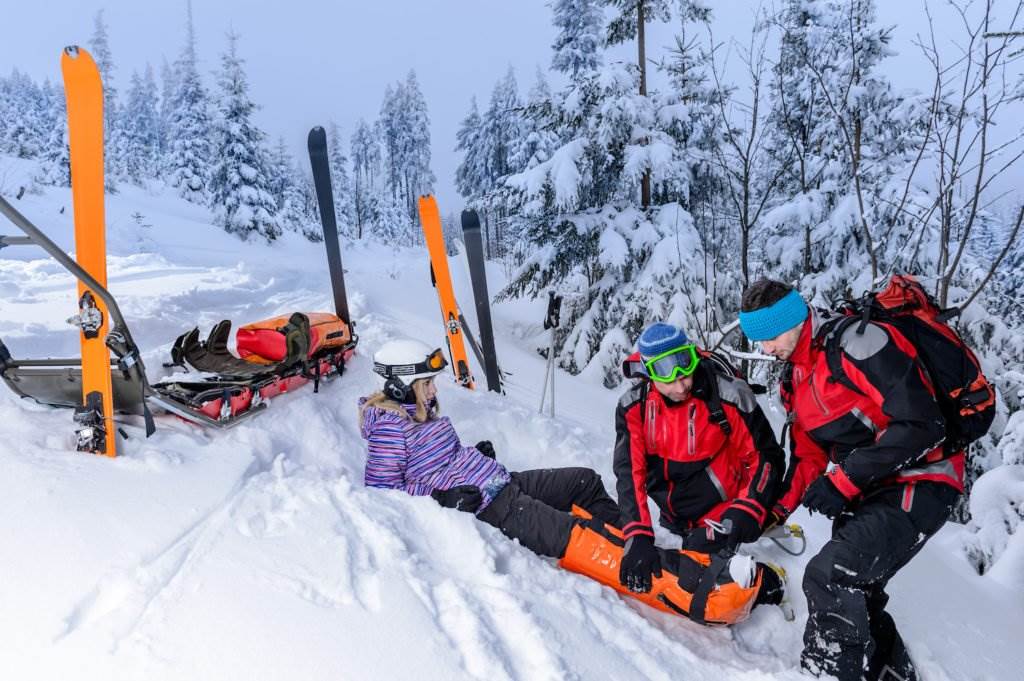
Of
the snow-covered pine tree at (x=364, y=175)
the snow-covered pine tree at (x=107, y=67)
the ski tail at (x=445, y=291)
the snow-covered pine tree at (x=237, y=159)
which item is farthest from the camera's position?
the snow-covered pine tree at (x=364, y=175)

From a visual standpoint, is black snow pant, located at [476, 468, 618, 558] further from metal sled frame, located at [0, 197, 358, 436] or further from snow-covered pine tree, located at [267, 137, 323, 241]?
snow-covered pine tree, located at [267, 137, 323, 241]

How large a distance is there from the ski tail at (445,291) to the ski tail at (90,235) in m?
4.04

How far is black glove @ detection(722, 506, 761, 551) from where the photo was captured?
2.94 m

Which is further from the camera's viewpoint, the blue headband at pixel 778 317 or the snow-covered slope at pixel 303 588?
the blue headband at pixel 778 317

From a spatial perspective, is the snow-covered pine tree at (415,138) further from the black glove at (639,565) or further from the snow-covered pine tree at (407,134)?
the black glove at (639,565)

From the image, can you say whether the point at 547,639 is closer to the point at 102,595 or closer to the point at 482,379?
the point at 102,595

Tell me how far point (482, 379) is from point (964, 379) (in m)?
6.85

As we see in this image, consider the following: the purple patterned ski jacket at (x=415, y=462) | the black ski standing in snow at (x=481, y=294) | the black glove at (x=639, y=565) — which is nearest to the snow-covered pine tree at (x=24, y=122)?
the black ski standing in snow at (x=481, y=294)

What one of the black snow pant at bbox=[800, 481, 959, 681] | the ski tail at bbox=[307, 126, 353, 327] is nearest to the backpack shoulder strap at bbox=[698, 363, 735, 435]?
the black snow pant at bbox=[800, 481, 959, 681]

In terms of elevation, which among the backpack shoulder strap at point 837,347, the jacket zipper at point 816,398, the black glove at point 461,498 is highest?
the backpack shoulder strap at point 837,347

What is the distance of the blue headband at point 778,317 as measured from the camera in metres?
2.57

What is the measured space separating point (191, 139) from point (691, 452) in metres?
34.6

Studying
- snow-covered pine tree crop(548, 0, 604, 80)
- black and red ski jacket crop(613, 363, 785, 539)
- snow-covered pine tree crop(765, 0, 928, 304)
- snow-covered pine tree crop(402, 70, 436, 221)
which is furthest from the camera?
snow-covered pine tree crop(402, 70, 436, 221)

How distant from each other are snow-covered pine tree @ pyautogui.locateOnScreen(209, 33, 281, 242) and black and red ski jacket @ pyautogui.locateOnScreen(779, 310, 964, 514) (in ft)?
85.9
